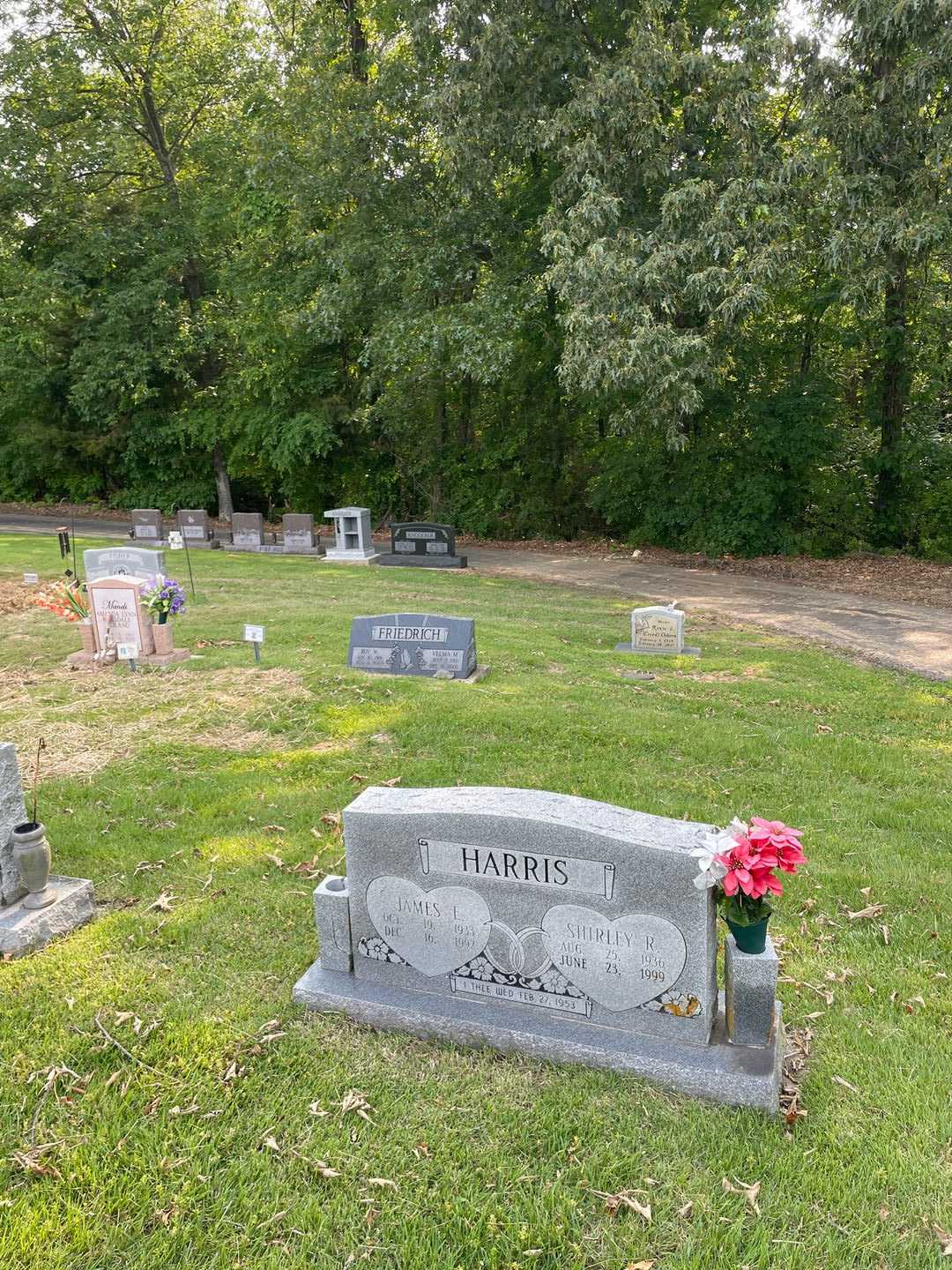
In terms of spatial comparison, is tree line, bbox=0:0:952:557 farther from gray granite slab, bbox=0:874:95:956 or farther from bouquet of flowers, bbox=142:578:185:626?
gray granite slab, bbox=0:874:95:956

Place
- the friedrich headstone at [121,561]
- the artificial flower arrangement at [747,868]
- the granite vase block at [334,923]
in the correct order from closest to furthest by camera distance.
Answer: the artificial flower arrangement at [747,868] → the granite vase block at [334,923] → the friedrich headstone at [121,561]

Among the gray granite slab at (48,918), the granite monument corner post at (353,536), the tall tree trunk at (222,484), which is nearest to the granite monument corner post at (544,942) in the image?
the gray granite slab at (48,918)

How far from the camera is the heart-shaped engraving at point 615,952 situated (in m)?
3.35

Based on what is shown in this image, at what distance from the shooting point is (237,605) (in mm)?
12477

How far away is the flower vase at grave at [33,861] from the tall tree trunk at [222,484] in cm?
2160

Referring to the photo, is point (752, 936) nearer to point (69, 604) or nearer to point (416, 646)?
point (416, 646)

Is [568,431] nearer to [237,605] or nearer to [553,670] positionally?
[237,605]

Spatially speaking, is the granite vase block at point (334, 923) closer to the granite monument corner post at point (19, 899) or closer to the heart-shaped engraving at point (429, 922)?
the heart-shaped engraving at point (429, 922)

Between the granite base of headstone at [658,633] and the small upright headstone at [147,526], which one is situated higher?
the small upright headstone at [147,526]

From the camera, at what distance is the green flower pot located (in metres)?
3.27

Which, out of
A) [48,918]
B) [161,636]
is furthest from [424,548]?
[48,918]

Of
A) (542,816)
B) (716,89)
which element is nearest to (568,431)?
(716,89)

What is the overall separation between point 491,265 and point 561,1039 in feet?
59.2

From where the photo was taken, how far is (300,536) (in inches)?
794
